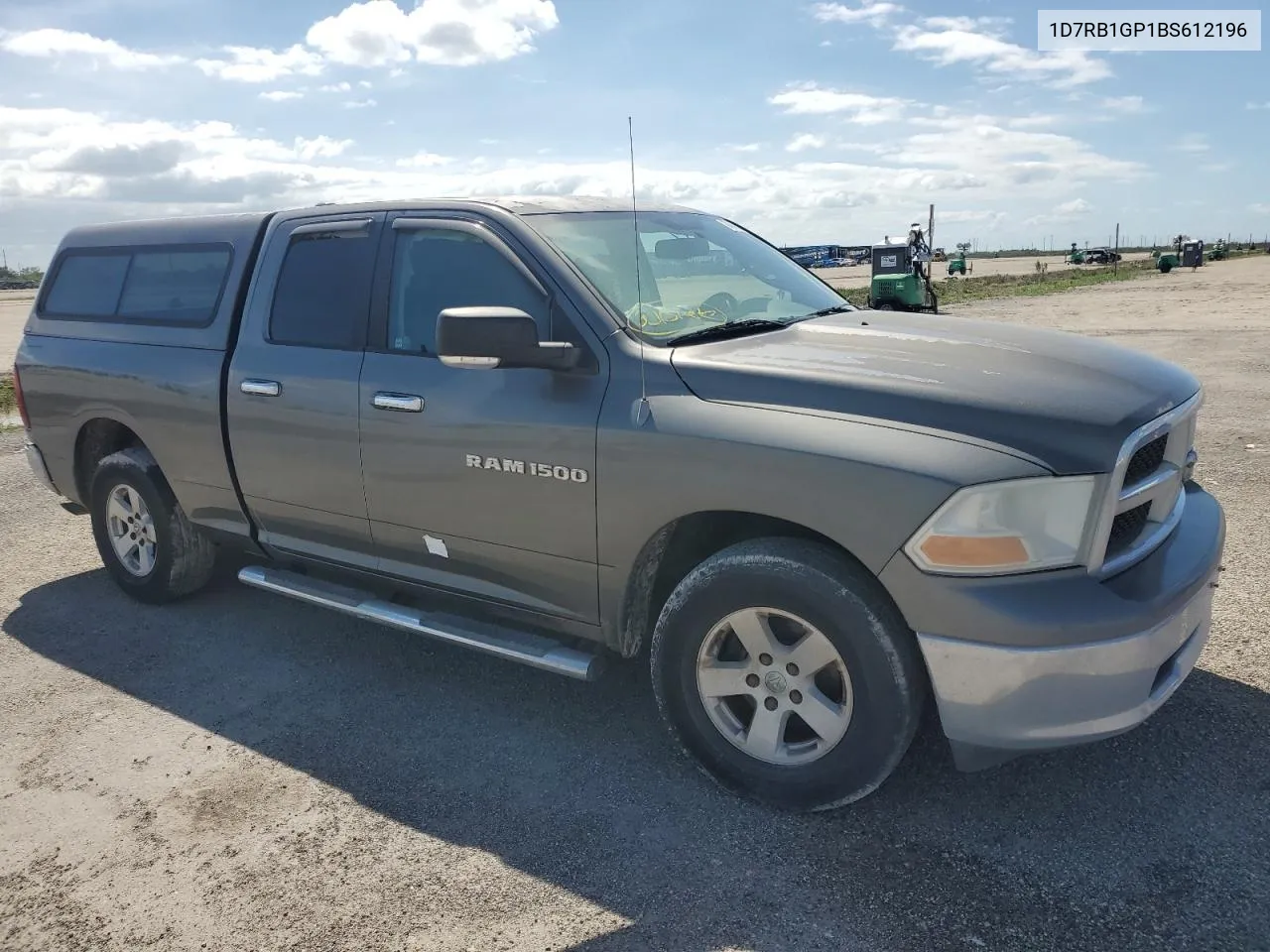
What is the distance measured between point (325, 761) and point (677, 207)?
286cm

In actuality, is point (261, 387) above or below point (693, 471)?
above

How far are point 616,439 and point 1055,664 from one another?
1.46 metres

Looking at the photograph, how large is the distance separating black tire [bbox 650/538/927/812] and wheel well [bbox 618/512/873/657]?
151mm

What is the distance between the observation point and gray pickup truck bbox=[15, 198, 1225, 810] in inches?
104

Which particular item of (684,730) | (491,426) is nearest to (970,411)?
(684,730)

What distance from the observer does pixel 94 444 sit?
5266 millimetres

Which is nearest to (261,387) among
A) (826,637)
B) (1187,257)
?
(826,637)

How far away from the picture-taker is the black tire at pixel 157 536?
4.91 m

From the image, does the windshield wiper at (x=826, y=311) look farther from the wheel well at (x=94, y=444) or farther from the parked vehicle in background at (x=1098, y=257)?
the parked vehicle in background at (x=1098, y=257)

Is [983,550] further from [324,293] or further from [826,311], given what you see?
[324,293]

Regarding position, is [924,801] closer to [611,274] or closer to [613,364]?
[613,364]

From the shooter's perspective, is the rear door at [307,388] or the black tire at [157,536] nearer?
the rear door at [307,388]

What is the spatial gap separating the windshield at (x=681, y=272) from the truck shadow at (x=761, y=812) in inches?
61.3

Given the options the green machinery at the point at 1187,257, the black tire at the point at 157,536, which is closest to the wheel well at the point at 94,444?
the black tire at the point at 157,536
